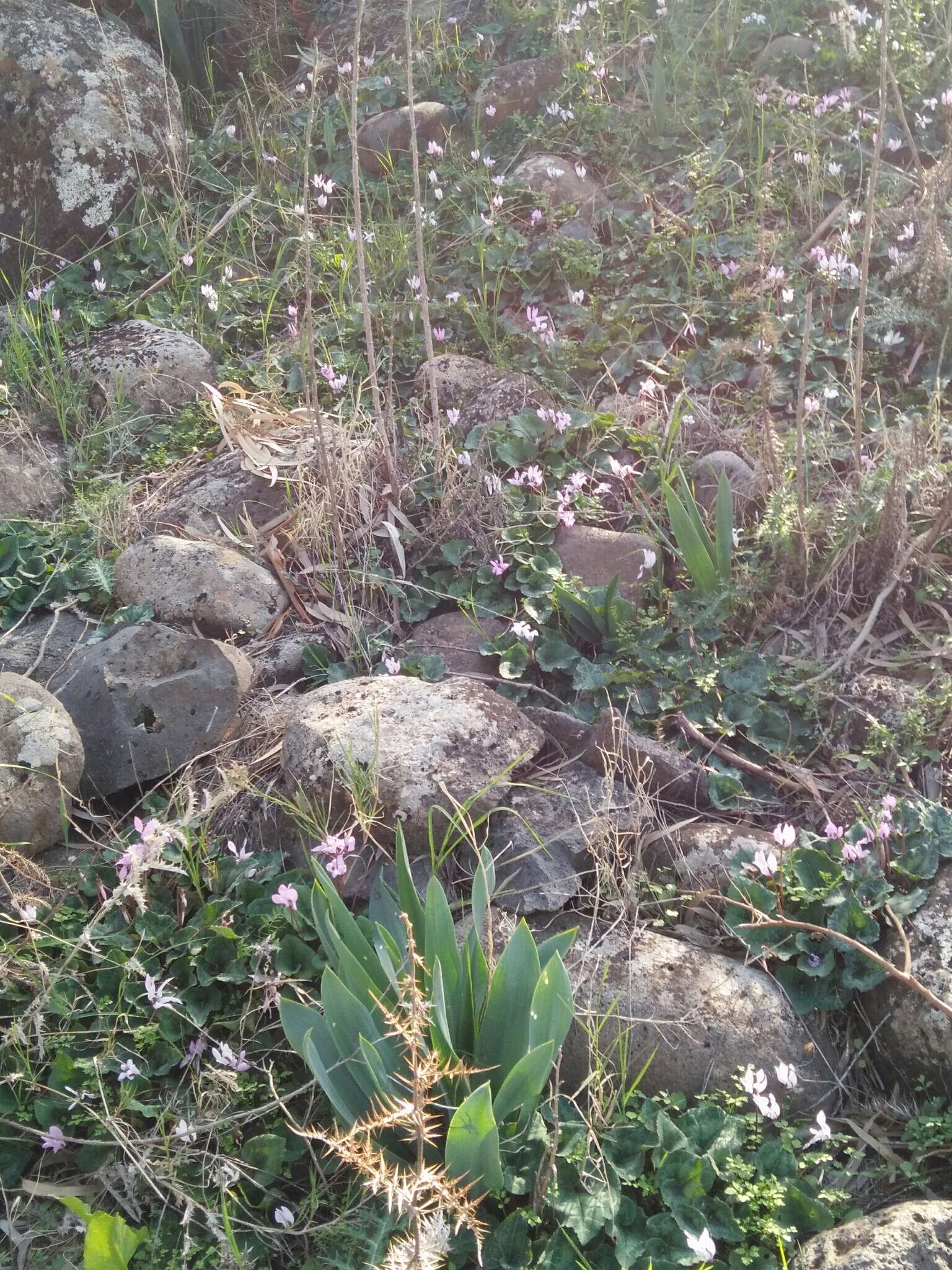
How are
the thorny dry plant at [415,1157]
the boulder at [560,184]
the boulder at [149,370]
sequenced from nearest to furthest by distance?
the thorny dry plant at [415,1157] < the boulder at [149,370] < the boulder at [560,184]

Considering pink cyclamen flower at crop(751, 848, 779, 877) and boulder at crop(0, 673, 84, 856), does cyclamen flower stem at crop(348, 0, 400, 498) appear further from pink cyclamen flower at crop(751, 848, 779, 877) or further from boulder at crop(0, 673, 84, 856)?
pink cyclamen flower at crop(751, 848, 779, 877)

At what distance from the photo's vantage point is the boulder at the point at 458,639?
9.63ft

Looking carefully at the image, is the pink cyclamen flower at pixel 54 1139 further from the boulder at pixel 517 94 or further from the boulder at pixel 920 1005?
the boulder at pixel 517 94

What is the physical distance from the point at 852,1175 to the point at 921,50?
14.4 feet

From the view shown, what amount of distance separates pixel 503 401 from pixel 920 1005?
2156mm

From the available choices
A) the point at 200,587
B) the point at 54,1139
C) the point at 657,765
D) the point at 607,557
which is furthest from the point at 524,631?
the point at 54,1139

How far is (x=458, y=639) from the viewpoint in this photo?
3.00 metres

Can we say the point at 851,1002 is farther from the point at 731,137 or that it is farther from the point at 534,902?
the point at 731,137

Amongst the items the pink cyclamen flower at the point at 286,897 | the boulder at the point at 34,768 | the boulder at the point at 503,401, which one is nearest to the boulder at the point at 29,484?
the boulder at the point at 34,768

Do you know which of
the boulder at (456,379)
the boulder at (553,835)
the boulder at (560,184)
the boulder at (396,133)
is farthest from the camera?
the boulder at (396,133)

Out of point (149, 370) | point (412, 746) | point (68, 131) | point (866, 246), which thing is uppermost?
point (68, 131)

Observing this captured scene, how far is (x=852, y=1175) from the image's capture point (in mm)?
1955

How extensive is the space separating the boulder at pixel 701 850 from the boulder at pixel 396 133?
11.8 ft

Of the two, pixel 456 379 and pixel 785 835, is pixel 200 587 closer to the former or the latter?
pixel 456 379
